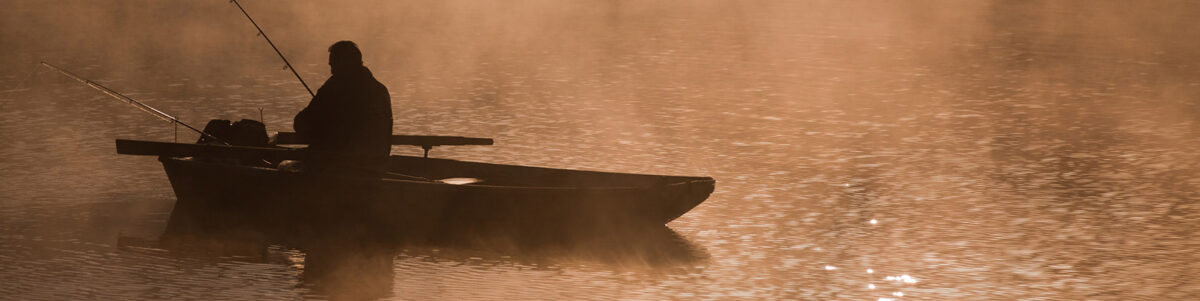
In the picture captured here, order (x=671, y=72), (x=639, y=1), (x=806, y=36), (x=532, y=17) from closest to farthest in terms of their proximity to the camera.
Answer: (x=671, y=72) → (x=806, y=36) → (x=532, y=17) → (x=639, y=1)

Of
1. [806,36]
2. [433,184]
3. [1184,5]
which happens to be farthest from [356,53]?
[1184,5]

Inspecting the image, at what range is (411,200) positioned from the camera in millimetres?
11688

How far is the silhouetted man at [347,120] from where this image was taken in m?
11.7

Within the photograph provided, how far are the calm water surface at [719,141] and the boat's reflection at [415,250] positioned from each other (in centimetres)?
5

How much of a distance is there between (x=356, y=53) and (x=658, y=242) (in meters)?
2.24

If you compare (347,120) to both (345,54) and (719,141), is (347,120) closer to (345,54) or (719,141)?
(345,54)

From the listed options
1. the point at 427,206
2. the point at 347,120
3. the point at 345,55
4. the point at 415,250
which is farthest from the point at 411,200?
the point at 345,55

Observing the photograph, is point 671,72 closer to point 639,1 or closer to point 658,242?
point 658,242

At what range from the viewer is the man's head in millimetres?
11656

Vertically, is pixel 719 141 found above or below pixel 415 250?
above

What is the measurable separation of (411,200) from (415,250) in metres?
0.46

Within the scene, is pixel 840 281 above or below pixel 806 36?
below

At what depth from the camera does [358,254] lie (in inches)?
443

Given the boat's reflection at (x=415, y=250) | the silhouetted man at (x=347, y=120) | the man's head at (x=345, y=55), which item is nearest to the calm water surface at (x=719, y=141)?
the boat's reflection at (x=415, y=250)
